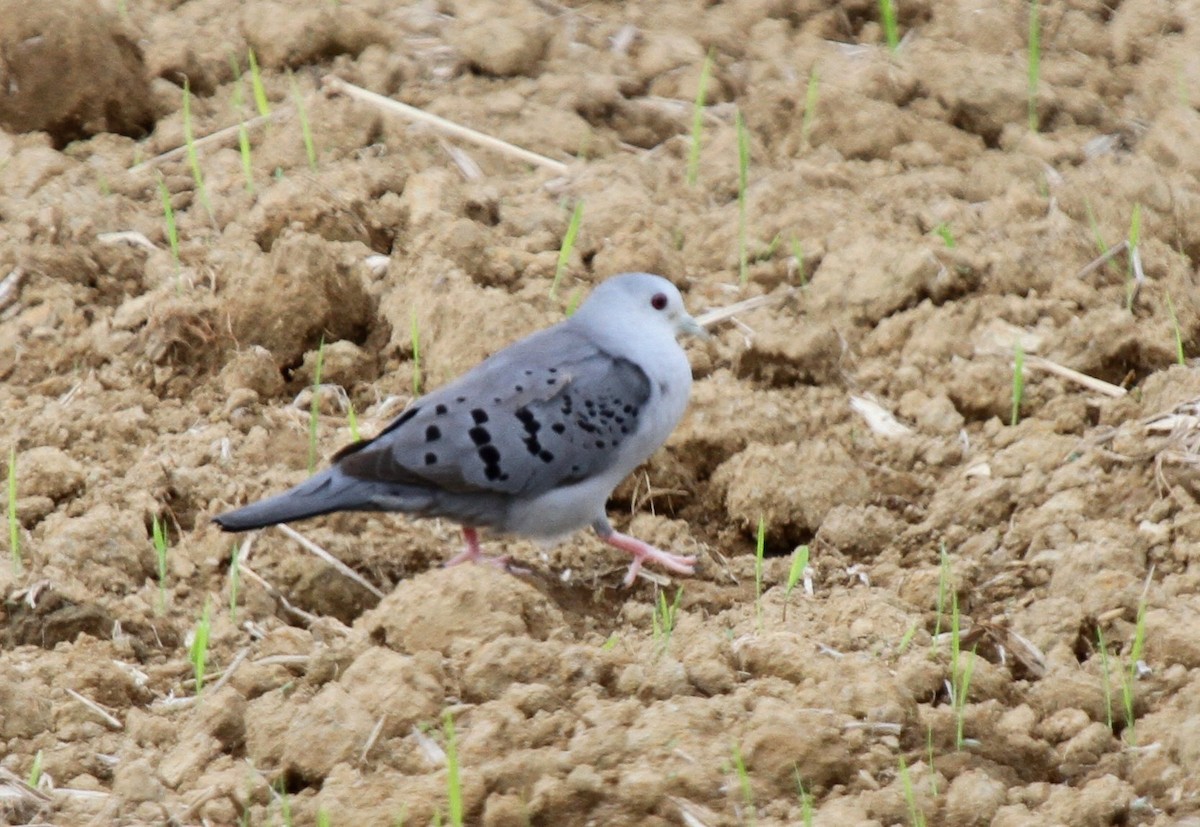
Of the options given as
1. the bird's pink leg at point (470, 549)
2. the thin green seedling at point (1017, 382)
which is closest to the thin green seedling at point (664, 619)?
the bird's pink leg at point (470, 549)

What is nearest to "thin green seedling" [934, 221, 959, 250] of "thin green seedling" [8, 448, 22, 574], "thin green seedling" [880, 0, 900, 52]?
"thin green seedling" [880, 0, 900, 52]

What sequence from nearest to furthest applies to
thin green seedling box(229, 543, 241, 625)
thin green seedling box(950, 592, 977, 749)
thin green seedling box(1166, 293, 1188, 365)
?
thin green seedling box(950, 592, 977, 749)
thin green seedling box(229, 543, 241, 625)
thin green seedling box(1166, 293, 1188, 365)

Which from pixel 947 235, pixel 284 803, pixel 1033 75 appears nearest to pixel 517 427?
pixel 284 803

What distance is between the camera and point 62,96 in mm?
6156

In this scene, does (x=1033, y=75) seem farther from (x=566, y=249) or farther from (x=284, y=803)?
(x=284, y=803)

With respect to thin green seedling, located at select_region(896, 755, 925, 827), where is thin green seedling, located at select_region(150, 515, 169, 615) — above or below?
below

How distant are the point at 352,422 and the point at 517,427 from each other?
21.5 inches

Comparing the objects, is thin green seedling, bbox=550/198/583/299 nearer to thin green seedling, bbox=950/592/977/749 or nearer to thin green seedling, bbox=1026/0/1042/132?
thin green seedling, bbox=1026/0/1042/132

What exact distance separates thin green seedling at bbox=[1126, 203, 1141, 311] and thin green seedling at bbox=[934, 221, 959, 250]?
20.9 inches

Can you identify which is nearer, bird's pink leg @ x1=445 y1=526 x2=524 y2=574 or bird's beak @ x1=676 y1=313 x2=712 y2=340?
bird's pink leg @ x1=445 y1=526 x2=524 y2=574

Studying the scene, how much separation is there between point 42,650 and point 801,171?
3.07 meters

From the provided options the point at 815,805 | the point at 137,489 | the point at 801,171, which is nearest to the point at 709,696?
the point at 815,805

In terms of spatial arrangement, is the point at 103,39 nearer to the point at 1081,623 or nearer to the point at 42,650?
the point at 42,650

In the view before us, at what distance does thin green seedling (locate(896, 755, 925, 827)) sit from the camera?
319cm
